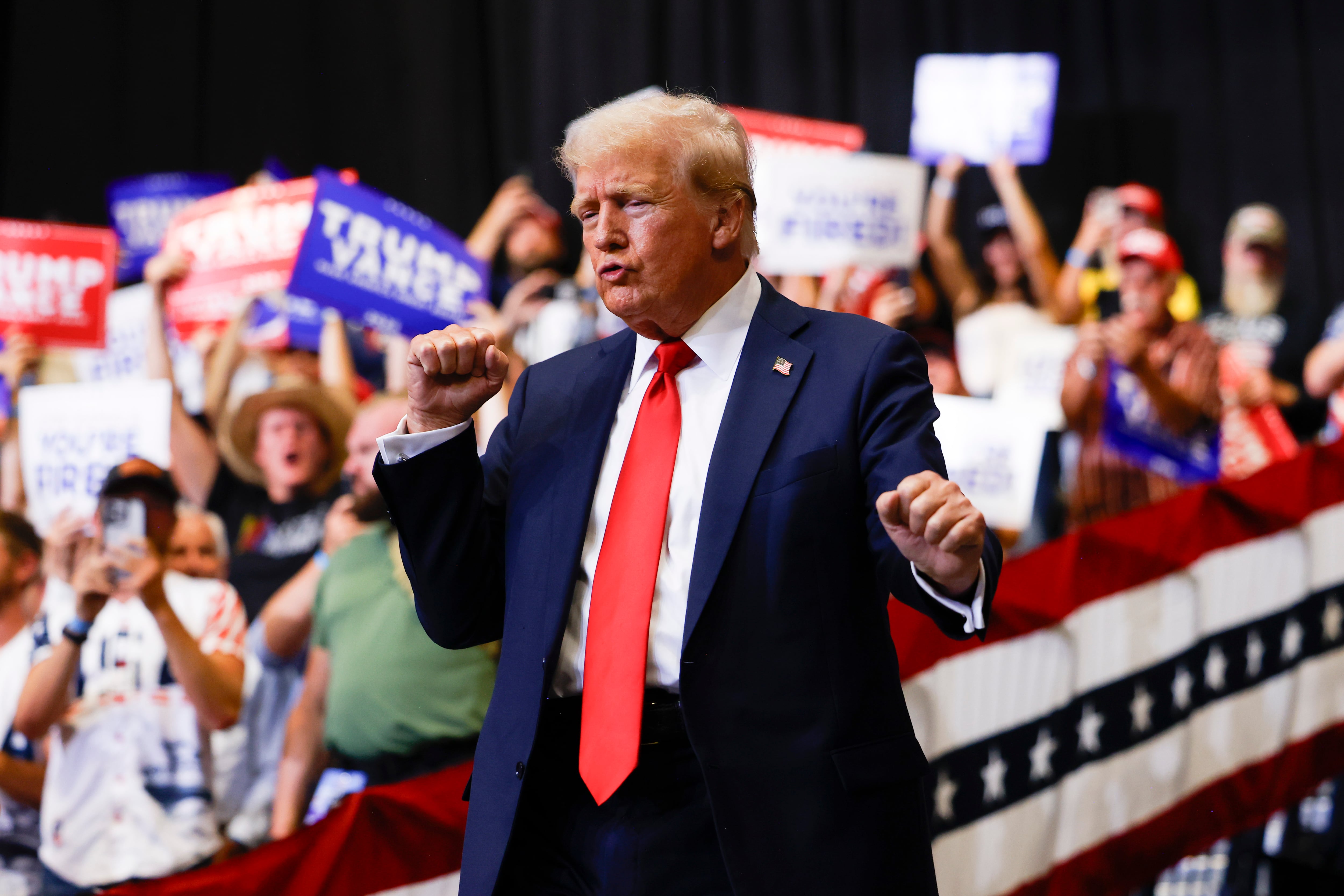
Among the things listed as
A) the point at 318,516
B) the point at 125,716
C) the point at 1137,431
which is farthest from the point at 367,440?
the point at 1137,431

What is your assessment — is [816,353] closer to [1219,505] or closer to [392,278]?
[1219,505]

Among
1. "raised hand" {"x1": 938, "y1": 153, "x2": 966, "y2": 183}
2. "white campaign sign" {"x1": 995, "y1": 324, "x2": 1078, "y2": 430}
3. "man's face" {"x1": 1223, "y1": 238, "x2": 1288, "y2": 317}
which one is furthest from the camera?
"man's face" {"x1": 1223, "y1": 238, "x2": 1288, "y2": 317}

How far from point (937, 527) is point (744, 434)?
30cm

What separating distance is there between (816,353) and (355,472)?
208 cm

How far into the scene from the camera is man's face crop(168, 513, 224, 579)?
120 inches

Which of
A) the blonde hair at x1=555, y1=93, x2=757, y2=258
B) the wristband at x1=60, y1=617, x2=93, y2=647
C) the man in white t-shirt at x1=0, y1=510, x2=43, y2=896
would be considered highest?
the blonde hair at x1=555, y1=93, x2=757, y2=258

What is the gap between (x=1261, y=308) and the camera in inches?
196

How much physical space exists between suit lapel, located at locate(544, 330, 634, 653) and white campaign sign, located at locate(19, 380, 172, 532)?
198 cm

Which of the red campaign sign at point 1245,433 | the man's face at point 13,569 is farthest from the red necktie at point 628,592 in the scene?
the red campaign sign at point 1245,433

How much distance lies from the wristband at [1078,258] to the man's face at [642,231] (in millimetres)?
3837

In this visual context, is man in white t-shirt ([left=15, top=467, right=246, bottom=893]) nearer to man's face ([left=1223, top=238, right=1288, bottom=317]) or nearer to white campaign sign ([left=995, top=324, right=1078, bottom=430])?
white campaign sign ([left=995, top=324, right=1078, bottom=430])

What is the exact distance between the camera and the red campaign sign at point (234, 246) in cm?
365

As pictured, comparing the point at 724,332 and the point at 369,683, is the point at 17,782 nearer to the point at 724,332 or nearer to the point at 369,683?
the point at 369,683

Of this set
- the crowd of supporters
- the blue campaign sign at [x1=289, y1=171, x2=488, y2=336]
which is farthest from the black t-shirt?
the blue campaign sign at [x1=289, y1=171, x2=488, y2=336]
